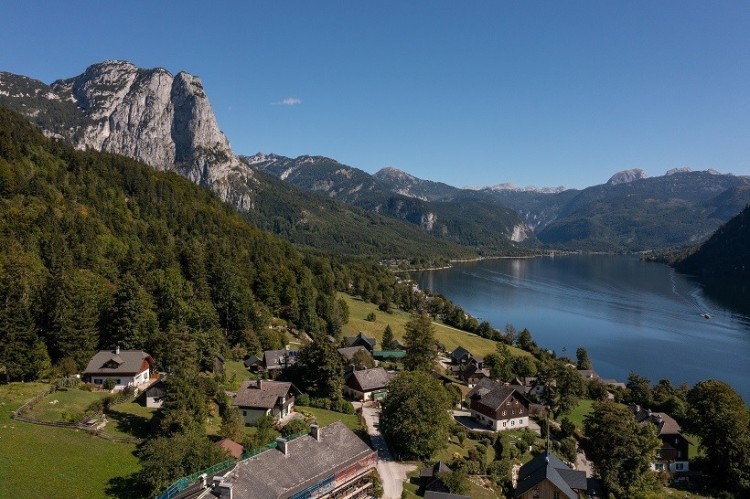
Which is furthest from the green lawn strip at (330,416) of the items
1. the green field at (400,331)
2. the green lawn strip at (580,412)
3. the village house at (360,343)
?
the green field at (400,331)

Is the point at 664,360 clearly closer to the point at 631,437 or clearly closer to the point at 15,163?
the point at 631,437

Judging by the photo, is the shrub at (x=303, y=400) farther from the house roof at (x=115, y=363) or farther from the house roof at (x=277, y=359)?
the house roof at (x=115, y=363)

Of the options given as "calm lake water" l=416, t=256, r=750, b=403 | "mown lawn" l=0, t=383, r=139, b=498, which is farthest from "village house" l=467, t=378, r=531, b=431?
"calm lake water" l=416, t=256, r=750, b=403

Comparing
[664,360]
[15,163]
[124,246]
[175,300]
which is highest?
[15,163]

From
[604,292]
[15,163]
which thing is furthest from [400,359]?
[604,292]

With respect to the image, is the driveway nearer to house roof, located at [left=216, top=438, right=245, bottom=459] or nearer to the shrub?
the shrub
